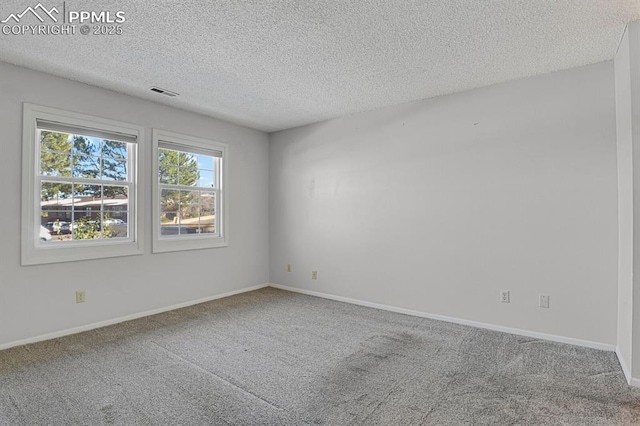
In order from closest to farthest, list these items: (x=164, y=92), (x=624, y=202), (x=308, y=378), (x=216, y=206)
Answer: (x=308, y=378)
(x=624, y=202)
(x=164, y=92)
(x=216, y=206)

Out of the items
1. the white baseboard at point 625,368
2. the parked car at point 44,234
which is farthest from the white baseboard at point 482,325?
the parked car at point 44,234

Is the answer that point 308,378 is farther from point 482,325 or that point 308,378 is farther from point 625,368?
point 625,368

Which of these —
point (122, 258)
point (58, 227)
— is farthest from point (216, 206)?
point (58, 227)

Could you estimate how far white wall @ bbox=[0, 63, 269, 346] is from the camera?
2.81m

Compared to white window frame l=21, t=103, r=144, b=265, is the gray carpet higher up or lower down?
lower down

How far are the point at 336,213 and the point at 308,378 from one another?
246cm

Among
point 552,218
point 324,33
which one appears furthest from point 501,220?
point 324,33

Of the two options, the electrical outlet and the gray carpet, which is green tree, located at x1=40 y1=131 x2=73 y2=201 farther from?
the electrical outlet

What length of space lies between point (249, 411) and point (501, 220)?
109 inches

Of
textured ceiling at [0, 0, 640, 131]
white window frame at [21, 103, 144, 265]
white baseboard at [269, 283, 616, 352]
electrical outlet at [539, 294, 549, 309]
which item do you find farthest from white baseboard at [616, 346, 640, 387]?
white window frame at [21, 103, 144, 265]

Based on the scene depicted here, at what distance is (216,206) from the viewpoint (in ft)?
15.0

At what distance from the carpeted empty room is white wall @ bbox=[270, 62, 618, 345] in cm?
2

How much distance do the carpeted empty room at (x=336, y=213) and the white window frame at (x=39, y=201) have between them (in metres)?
0.02

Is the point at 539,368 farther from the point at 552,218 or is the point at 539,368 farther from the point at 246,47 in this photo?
the point at 246,47
